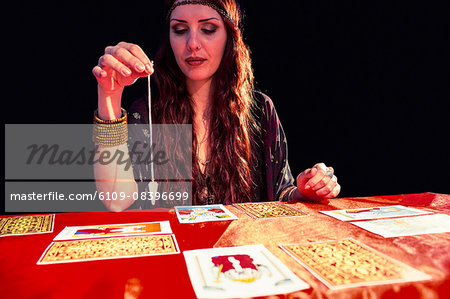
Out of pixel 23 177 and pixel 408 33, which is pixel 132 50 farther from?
pixel 408 33

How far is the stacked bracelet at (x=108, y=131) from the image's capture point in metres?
1.20

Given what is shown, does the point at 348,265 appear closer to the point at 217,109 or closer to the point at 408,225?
the point at 408,225

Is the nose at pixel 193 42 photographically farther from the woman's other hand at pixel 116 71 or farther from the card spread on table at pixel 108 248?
the card spread on table at pixel 108 248

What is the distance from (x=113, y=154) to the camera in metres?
1.26

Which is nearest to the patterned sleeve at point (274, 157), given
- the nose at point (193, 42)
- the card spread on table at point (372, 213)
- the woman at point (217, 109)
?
the woman at point (217, 109)

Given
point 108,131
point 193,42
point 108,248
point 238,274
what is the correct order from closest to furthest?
point 238,274 < point 108,248 < point 108,131 < point 193,42

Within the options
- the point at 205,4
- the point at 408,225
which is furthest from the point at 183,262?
the point at 205,4

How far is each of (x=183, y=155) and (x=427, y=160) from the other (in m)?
2.10

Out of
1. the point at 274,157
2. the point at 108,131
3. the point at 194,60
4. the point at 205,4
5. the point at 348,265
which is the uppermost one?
the point at 205,4

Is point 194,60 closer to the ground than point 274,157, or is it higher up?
higher up

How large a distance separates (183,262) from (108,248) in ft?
0.64

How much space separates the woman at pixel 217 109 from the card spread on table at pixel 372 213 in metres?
0.34

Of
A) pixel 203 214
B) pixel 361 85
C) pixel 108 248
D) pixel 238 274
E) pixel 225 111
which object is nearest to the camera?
pixel 238 274

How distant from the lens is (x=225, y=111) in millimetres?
1718
